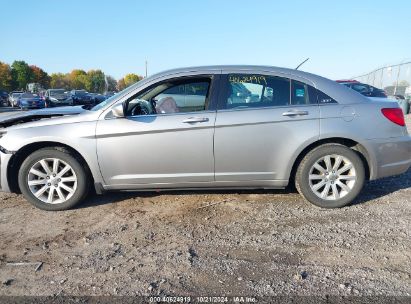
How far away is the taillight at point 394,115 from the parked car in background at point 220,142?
0.04ft

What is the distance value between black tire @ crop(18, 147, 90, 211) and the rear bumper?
3406mm

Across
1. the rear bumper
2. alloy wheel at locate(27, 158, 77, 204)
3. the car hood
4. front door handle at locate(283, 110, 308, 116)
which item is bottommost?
alloy wheel at locate(27, 158, 77, 204)

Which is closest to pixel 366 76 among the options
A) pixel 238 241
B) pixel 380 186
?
pixel 380 186

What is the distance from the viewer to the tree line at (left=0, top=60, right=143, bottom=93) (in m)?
87.6

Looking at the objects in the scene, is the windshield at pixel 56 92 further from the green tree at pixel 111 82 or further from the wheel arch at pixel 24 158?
the green tree at pixel 111 82

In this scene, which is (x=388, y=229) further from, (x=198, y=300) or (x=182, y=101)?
(x=182, y=101)

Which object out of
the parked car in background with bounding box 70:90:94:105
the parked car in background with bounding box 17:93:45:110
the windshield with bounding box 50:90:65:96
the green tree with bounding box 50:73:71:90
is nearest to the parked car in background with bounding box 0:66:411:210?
the parked car in background with bounding box 70:90:94:105

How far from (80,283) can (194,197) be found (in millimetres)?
2077

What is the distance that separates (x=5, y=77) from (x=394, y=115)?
322 ft

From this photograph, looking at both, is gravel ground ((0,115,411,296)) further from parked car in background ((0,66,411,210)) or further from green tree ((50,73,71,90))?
green tree ((50,73,71,90))

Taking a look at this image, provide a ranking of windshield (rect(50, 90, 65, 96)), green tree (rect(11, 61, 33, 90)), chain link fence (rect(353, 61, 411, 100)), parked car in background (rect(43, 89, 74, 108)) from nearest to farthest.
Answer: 1. chain link fence (rect(353, 61, 411, 100))
2. parked car in background (rect(43, 89, 74, 108))
3. windshield (rect(50, 90, 65, 96))
4. green tree (rect(11, 61, 33, 90))

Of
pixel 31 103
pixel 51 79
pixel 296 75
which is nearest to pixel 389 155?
pixel 296 75

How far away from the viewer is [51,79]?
119 metres

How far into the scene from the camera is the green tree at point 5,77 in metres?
84.9
